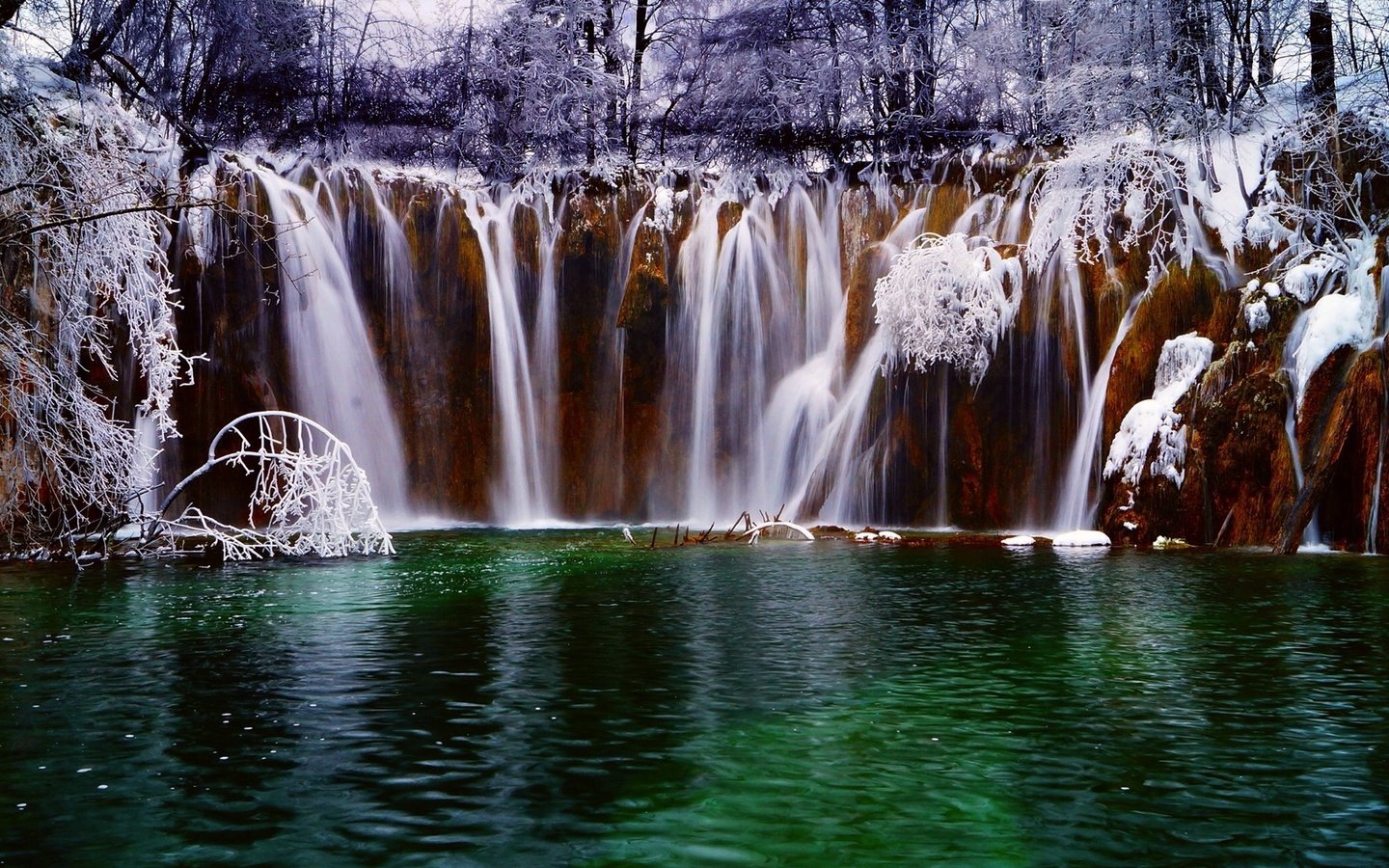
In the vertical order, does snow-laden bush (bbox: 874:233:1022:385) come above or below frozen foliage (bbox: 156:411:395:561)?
above

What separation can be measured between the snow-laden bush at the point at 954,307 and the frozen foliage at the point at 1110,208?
0.62 metres

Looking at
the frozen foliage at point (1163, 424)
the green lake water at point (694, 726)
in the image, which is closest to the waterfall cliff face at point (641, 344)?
the frozen foliage at point (1163, 424)

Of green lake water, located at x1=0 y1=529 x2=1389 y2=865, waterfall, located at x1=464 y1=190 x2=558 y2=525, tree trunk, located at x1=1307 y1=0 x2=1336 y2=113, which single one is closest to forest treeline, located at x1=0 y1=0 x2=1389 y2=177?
tree trunk, located at x1=1307 y1=0 x2=1336 y2=113

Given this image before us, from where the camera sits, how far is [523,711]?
5.91 m

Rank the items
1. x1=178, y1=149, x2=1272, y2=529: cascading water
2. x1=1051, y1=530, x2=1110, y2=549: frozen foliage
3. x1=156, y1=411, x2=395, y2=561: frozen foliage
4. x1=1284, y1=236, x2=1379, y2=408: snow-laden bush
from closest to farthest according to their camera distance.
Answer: x1=156, y1=411, x2=395, y2=561: frozen foliage
x1=1284, y1=236, x2=1379, y2=408: snow-laden bush
x1=1051, y1=530, x2=1110, y2=549: frozen foliage
x1=178, y1=149, x2=1272, y2=529: cascading water

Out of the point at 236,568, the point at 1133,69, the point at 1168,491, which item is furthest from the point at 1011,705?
the point at 1133,69

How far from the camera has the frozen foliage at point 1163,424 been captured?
15.8 meters

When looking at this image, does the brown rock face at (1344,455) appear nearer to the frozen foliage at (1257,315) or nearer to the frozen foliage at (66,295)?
the frozen foliage at (1257,315)

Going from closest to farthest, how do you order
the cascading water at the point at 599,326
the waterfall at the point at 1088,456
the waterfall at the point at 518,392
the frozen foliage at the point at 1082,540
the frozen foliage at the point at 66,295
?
the frozen foliage at the point at 66,295 < the frozen foliage at the point at 1082,540 < the waterfall at the point at 1088,456 < the cascading water at the point at 599,326 < the waterfall at the point at 518,392

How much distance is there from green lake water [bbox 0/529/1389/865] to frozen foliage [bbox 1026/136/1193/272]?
8.90 meters

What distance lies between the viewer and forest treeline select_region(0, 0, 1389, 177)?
23.3 meters

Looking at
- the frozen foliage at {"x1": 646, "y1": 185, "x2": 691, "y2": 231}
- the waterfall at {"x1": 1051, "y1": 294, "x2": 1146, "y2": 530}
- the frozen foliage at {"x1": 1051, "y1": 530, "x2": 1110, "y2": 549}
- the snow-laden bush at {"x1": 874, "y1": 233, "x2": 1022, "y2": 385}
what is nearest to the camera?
the frozen foliage at {"x1": 1051, "y1": 530, "x2": 1110, "y2": 549}

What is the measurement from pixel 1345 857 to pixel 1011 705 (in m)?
2.22

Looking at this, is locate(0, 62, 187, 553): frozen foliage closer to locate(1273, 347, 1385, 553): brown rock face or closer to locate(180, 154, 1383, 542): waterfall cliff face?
locate(180, 154, 1383, 542): waterfall cliff face
